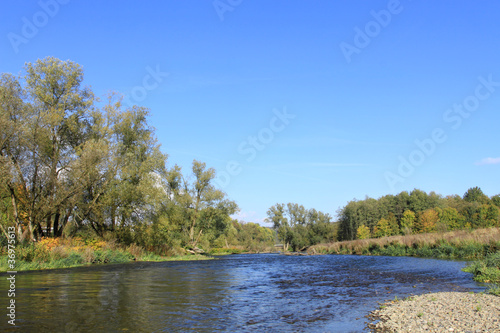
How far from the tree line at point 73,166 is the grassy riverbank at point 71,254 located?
7.12 feet

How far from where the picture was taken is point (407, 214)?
99875 millimetres

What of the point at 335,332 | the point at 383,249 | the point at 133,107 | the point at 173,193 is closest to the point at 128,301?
the point at 335,332

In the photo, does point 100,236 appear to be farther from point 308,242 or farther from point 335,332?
point 308,242

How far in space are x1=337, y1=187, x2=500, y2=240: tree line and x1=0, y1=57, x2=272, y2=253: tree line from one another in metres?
72.9

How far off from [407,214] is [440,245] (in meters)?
70.0

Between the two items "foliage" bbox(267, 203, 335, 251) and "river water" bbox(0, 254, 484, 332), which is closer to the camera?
"river water" bbox(0, 254, 484, 332)

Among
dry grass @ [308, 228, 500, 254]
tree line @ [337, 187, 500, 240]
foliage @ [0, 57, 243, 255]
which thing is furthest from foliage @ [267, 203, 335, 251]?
foliage @ [0, 57, 243, 255]

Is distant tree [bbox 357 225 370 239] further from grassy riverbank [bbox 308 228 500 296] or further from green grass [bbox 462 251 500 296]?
green grass [bbox 462 251 500 296]

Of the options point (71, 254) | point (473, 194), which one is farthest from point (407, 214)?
point (71, 254)

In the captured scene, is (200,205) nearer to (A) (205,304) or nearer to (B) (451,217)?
(A) (205,304)

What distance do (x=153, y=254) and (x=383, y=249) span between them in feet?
104

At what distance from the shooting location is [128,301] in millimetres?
12930

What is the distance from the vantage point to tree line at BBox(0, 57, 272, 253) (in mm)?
27922

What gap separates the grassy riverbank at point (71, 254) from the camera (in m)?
24.1
